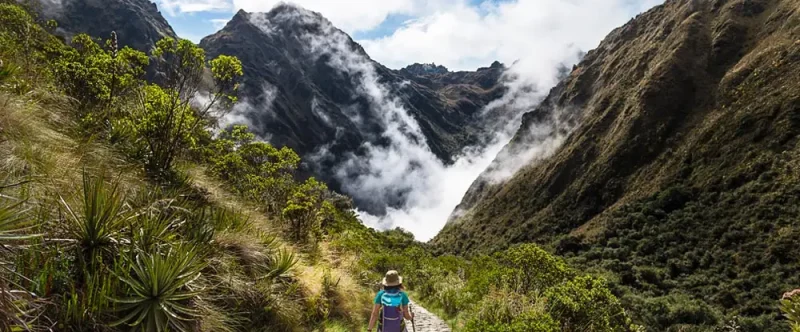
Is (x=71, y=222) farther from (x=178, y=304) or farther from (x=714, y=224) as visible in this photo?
(x=714, y=224)

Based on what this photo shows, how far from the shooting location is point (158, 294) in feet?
13.7

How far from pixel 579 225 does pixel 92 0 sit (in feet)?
629

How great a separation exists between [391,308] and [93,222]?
3.97 m

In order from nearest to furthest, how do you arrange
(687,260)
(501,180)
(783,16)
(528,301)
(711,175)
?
(528,301), (687,260), (711,175), (783,16), (501,180)

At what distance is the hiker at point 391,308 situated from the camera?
623 cm

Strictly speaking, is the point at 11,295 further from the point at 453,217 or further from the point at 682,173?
the point at 453,217

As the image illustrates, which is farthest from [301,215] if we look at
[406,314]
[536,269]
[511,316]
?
[406,314]

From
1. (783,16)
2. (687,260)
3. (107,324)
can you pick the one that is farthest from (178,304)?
(783,16)

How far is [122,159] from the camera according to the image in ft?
23.5

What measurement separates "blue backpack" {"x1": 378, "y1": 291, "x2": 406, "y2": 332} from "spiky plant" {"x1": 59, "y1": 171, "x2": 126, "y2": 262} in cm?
367

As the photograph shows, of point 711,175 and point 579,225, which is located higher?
point 711,175

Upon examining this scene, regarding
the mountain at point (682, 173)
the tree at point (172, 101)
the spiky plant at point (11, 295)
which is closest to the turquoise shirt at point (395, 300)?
the spiky plant at point (11, 295)

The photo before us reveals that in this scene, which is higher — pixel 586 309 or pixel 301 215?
pixel 301 215

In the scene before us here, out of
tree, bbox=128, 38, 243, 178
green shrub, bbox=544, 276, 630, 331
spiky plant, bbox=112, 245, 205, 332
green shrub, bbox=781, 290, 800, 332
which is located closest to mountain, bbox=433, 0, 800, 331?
green shrub, bbox=544, 276, 630, 331
